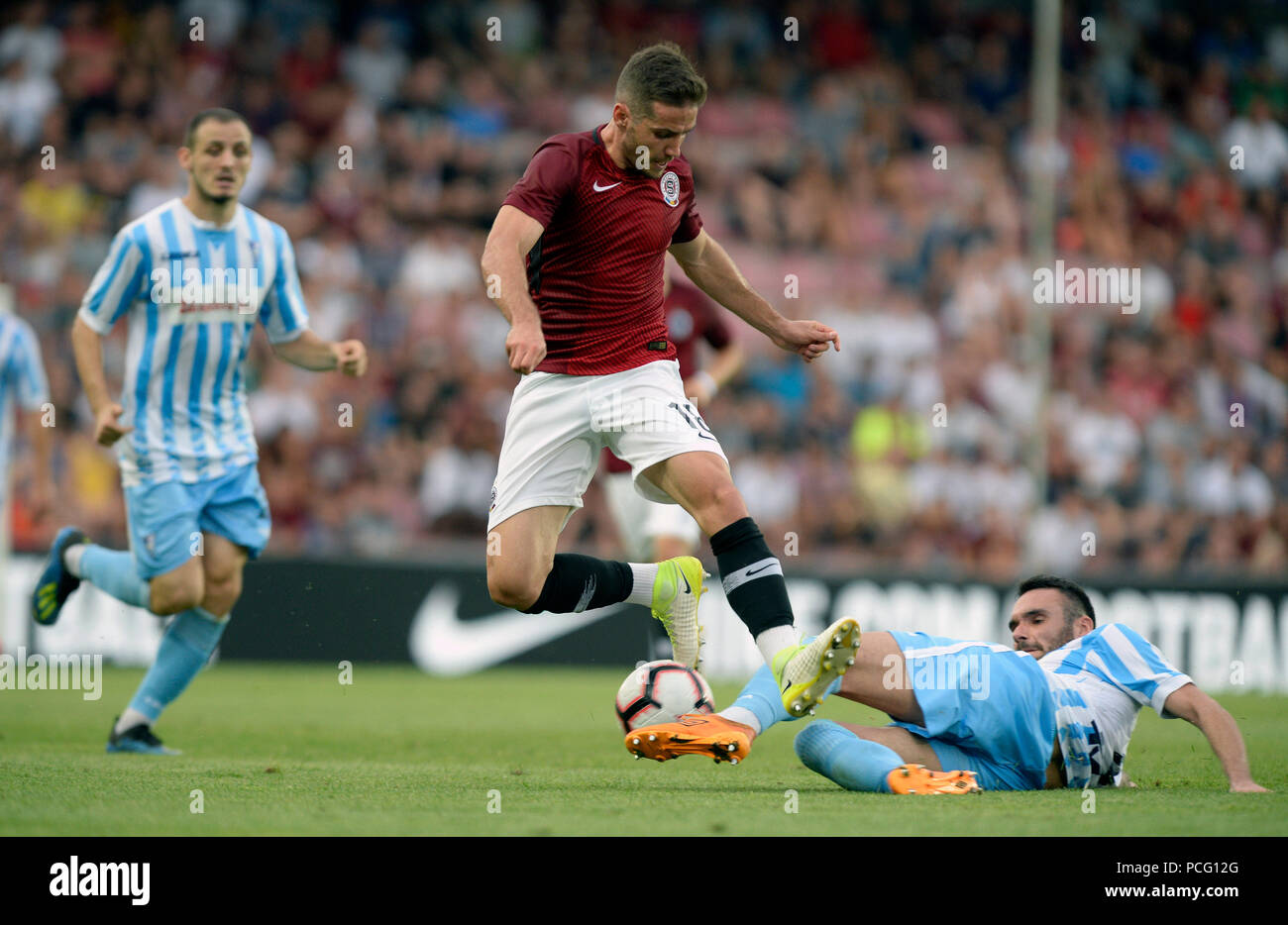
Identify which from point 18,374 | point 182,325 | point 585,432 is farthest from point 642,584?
point 18,374

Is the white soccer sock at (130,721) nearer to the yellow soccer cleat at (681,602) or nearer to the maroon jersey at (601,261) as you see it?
the yellow soccer cleat at (681,602)

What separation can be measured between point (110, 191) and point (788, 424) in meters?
6.60

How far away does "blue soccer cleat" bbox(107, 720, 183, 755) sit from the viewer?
6.50 metres

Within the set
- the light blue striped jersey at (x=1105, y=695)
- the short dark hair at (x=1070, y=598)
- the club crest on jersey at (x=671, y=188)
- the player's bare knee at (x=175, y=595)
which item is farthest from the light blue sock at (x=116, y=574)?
the light blue striped jersey at (x=1105, y=695)

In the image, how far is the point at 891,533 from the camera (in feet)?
47.7

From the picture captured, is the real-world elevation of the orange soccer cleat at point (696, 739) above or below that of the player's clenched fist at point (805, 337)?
below

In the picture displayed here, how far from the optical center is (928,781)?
4.98 meters

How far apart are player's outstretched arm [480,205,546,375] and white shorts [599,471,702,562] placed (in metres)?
2.98

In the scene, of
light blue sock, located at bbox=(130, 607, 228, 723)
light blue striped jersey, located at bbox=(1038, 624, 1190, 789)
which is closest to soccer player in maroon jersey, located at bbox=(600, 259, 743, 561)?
light blue sock, located at bbox=(130, 607, 228, 723)

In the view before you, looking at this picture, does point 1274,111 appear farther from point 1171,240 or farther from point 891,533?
point 891,533

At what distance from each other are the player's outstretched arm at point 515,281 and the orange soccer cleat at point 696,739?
1.20 m

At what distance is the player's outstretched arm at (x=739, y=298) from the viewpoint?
5.90 metres
